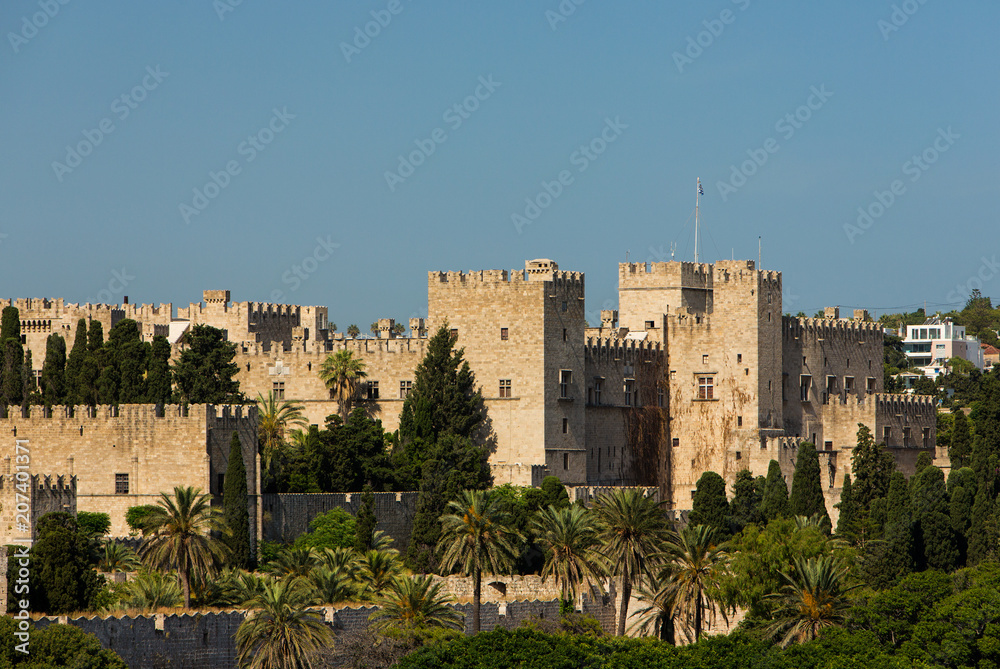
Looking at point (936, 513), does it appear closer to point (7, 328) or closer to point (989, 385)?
point (989, 385)

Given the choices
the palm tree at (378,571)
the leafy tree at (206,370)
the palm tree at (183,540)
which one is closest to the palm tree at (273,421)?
the leafy tree at (206,370)

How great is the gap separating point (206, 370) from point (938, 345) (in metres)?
89.4

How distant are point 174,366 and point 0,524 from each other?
694 inches

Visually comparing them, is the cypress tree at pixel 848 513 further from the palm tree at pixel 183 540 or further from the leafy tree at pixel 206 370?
the palm tree at pixel 183 540

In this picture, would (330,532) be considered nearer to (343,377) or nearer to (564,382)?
(343,377)

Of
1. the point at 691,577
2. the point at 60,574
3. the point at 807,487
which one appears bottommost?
the point at 691,577

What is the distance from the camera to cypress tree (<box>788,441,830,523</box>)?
69.2 meters

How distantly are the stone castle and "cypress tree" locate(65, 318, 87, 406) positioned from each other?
15.2 ft

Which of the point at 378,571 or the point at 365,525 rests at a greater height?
the point at 365,525

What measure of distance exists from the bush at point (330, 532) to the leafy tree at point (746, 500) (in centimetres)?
1455

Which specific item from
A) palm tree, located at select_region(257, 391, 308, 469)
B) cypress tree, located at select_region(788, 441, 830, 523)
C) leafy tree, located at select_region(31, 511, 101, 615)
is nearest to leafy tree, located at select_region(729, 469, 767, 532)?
cypress tree, located at select_region(788, 441, 830, 523)

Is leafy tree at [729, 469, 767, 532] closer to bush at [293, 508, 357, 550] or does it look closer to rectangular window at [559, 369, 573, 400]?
rectangular window at [559, 369, 573, 400]

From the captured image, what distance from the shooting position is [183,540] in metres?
53.7

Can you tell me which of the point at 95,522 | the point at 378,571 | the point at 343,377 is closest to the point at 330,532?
the point at 378,571
